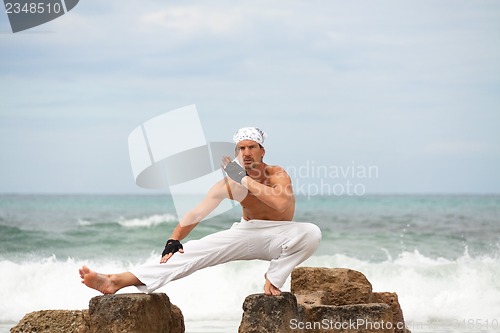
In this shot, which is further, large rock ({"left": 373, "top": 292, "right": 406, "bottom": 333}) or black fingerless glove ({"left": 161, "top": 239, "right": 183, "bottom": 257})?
large rock ({"left": 373, "top": 292, "right": 406, "bottom": 333})

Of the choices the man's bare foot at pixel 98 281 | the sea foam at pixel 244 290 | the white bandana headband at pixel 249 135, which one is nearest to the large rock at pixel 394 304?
the white bandana headband at pixel 249 135

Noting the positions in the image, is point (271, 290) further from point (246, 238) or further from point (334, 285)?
point (334, 285)

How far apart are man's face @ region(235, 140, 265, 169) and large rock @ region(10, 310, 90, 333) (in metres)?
1.99

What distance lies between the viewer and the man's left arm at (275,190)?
23.6 ft

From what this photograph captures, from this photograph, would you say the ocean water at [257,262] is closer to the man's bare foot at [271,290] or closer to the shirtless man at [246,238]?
the shirtless man at [246,238]

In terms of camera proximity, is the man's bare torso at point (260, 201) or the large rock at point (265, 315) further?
the man's bare torso at point (260, 201)

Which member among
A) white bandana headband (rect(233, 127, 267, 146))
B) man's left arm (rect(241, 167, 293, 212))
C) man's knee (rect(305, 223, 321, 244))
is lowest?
man's knee (rect(305, 223, 321, 244))

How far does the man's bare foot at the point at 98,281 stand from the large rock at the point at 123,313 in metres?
0.12

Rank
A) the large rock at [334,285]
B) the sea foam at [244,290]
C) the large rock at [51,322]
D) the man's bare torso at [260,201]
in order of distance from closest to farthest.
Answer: the man's bare torso at [260,201] < the large rock at [51,322] < the large rock at [334,285] < the sea foam at [244,290]

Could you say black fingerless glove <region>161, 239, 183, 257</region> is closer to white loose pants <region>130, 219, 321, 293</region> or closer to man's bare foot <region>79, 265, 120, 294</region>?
white loose pants <region>130, 219, 321, 293</region>

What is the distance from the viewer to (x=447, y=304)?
15.6 meters

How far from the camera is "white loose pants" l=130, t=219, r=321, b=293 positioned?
7406 mm

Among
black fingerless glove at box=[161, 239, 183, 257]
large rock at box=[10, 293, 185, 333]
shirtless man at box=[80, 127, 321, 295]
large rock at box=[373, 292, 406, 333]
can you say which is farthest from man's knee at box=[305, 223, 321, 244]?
large rock at box=[373, 292, 406, 333]

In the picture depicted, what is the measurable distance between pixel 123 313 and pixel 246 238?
45.9 inches
